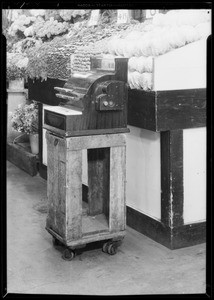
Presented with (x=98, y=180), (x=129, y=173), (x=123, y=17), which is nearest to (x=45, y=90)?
(x=123, y=17)

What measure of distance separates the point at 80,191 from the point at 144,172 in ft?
2.55

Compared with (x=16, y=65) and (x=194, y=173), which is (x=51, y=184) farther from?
(x=16, y=65)

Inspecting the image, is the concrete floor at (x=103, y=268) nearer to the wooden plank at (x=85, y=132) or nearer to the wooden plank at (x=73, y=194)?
the wooden plank at (x=73, y=194)

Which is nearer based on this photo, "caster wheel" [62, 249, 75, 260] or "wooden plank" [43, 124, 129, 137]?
"wooden plank" [43, 124, 129, 137]

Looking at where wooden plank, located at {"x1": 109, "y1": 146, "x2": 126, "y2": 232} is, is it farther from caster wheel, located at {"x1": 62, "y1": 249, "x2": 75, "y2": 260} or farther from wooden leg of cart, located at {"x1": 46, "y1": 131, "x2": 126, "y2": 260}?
caster wheel, located at {"x1": 62, "y1": 249, "x2": 75, "y2": 260}

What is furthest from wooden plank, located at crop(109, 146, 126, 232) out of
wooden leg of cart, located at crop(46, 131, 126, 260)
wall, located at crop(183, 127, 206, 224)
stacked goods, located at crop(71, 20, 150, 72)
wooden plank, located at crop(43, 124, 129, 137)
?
stacked goods, located at crop(71, 20, 150, 72)

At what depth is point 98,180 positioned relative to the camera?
422 cm

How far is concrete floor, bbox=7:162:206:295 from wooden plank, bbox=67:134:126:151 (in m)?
0.89

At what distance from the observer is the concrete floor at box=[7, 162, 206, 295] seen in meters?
3.42

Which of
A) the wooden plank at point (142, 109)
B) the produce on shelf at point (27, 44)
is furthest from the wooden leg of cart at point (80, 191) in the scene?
the produce on shelf at point (27, 44)

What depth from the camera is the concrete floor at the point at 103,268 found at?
134 inches

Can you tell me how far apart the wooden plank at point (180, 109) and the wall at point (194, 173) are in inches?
3.4
